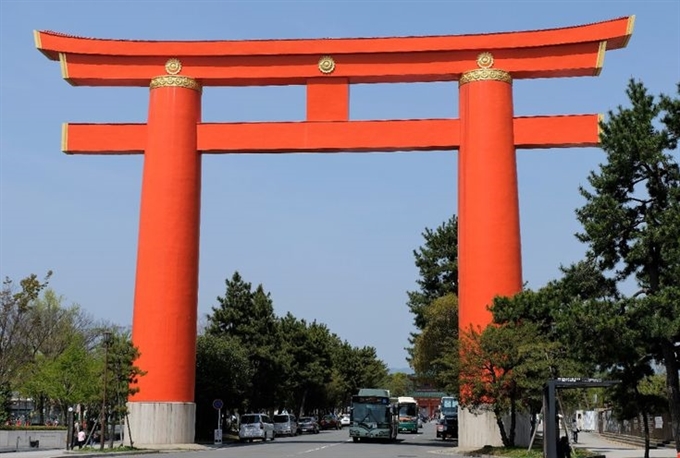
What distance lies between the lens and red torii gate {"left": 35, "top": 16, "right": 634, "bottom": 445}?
38344mm

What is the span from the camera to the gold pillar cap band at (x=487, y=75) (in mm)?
39312

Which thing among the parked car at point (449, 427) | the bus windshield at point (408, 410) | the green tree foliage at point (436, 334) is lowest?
the parked car at point (449, 427)

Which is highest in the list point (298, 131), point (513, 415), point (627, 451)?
point (298, 131)

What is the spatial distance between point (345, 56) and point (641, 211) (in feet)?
53.6

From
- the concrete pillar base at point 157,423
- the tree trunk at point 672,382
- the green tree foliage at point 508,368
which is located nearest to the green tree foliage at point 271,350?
the concrete pillar base at point 157,423

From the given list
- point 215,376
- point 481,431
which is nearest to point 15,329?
point 215,376

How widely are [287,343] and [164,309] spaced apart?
34.1 meters

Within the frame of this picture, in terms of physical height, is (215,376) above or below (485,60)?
below

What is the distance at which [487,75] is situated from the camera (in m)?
39.3

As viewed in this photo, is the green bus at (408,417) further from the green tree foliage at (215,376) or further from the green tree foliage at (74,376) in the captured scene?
the green tree foliage at (74,376)

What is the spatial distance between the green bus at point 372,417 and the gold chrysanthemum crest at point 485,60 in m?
21.5

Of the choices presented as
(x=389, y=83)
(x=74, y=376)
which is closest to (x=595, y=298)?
(x=389, y=83)

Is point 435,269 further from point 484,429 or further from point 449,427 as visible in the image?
point 484,429

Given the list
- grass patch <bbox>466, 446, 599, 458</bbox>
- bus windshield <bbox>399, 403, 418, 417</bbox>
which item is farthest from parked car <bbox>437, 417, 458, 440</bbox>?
grass patch <bbox>466, 446, 599, 458</bbox>
